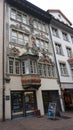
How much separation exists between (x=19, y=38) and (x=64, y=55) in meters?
8.04

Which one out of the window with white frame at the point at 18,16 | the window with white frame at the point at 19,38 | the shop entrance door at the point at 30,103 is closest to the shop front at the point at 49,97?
the shop entrance door at the point at 30,103

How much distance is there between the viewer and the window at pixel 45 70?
15574 mm

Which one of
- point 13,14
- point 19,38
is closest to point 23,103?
point 19,38

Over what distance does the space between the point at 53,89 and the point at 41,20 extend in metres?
10.5

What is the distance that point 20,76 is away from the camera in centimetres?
1327

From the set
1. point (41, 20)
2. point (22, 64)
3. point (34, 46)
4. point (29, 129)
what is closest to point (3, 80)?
point (22, 64)

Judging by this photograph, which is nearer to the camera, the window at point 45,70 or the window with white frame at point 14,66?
the window with white frame at point 14,66

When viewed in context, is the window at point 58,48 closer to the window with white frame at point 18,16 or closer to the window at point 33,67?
the window with white frame at point 18,16

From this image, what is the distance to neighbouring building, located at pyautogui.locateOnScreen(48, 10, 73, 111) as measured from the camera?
57.7 ft

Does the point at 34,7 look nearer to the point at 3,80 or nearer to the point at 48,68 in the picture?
the point at 48,68

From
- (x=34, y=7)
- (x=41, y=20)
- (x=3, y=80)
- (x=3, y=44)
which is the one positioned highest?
(x=34, y=7)

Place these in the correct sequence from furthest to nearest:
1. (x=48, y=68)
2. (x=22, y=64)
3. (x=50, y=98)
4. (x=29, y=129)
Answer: (x=48, y=68) → (x=50, y=98) → (x=22, y=64) → (x=29, y=129)

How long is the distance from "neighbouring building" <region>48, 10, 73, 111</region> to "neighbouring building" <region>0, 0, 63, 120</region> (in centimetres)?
116

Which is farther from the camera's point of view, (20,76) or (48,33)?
(48,33)
